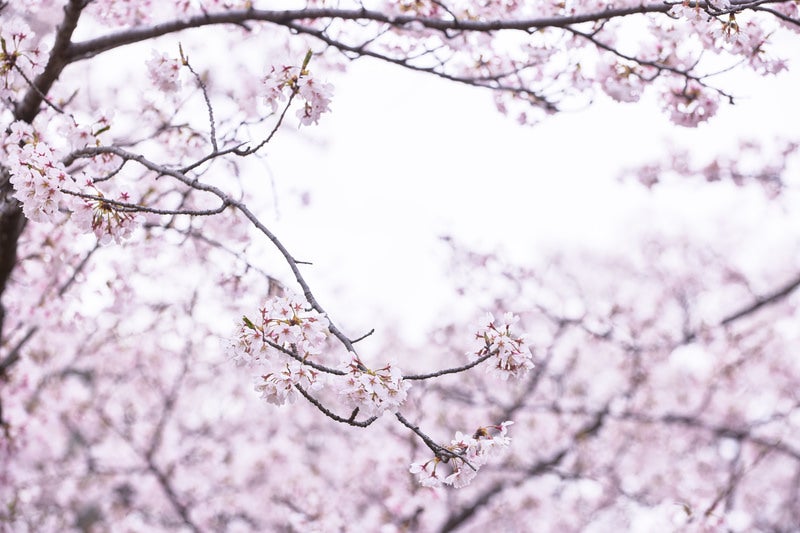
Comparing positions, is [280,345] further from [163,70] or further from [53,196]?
[163,70]

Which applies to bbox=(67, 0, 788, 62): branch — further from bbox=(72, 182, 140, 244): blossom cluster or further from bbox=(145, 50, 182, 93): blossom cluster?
bbox=(72, 182, 140, 244): blossom cluster

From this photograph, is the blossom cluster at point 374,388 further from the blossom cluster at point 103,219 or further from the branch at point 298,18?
the branch at point 298,18

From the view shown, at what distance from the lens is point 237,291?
3834 mm

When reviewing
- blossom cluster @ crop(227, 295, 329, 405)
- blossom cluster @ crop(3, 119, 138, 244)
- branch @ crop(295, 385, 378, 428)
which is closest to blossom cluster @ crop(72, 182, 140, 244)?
blossom cluster @ crop(3, 119, 138, 244)

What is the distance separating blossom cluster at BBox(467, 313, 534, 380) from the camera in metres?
2.22

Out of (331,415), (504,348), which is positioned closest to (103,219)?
(331,415)

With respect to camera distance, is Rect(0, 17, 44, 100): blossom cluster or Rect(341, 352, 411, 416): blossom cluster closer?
Rect(341, 352, 411, 416): blossom cluster

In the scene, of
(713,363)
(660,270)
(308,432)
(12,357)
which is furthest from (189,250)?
(660,270)

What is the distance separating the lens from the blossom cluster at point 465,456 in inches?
83.7

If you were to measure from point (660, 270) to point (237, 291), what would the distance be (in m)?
11.6

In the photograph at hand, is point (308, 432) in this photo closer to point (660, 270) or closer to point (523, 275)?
point (523, 275)

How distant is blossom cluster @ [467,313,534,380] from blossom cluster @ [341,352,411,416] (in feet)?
1.23

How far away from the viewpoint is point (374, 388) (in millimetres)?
1988

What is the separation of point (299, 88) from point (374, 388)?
47.7 inches
